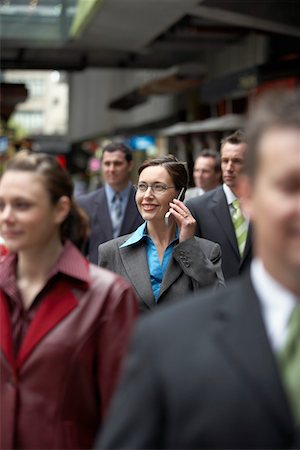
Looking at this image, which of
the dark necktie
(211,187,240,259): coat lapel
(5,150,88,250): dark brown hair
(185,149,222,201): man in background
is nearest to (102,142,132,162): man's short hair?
the dark necktie

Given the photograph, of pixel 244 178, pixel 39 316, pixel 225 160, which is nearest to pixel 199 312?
pixel 244 178

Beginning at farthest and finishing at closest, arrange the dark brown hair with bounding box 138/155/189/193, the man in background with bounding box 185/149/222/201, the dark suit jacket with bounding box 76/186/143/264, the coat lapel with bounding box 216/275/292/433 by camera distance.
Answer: the man in background with bounding box 185/149/222/201 → the dark suit jacket with bounding box 76/186/143/264 → the dark brown hair with bounding box 138/155/189/193 → the coat lapel with bounding box 216/275/292/433

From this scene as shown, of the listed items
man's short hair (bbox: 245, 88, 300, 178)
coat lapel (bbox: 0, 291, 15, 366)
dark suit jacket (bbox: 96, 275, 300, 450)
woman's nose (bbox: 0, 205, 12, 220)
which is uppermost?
man's short hair (bbox: 245, 88, 300, 178)

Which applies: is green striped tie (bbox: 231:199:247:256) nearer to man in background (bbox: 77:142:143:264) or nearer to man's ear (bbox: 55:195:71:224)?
man in background (bbox: 77:142:143:264)

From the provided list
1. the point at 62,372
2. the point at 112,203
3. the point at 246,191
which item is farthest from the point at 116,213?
the point at 246,191

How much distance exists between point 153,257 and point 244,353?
349cm

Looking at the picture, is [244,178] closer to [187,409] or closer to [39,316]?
[187,409]

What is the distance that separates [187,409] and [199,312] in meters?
0.23

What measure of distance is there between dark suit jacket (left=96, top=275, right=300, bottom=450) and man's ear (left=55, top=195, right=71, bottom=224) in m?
1.24

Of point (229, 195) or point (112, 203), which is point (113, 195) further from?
point (229, 195)

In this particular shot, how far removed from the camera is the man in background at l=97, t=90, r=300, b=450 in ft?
7.07

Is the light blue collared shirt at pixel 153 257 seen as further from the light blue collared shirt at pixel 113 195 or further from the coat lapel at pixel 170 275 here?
the light blue collared shirt at pixel 113 195

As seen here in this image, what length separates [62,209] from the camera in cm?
351

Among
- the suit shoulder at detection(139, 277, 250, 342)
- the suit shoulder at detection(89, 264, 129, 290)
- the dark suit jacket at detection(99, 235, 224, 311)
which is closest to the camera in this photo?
the suit shoulder at detection(139, 277, 250, 342)
